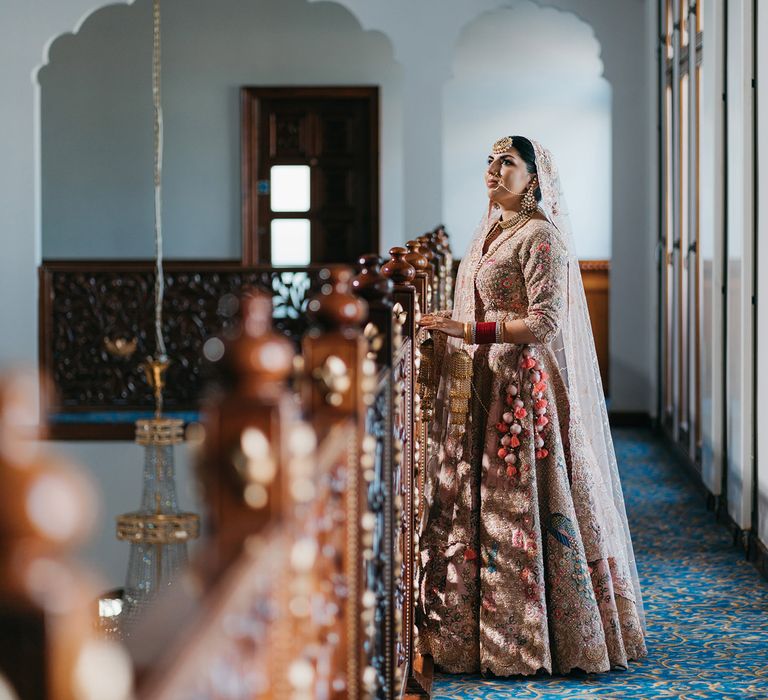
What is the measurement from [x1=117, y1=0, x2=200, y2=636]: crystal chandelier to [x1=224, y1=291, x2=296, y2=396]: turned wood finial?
6277 mm

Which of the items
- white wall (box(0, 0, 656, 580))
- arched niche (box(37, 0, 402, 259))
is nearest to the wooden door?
arched niche (box(37, 0, 402, 259))

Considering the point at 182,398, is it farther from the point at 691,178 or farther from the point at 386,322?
the point at 386,322

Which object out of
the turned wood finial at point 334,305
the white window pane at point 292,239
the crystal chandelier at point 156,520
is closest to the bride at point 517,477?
the turned wood finial at point 334,305

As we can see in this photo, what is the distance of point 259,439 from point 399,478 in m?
1.85

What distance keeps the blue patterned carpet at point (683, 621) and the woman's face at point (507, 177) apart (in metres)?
1.46

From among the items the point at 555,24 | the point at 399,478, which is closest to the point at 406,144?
the point at 555,24

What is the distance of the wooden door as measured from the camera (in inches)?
450

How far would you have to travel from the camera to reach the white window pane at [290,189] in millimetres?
11531

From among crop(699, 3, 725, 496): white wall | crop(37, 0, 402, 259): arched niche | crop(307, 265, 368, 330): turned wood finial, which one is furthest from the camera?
crop(37, 0, 402, 259): arched niche

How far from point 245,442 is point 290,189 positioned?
1075 cm

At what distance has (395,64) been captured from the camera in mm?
11531

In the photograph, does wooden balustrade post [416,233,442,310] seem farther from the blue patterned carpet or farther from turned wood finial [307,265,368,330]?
turned wood finial [307,265,368,330]

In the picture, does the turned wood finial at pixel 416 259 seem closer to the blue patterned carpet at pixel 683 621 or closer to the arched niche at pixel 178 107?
the blue patterned carpet at pixel 683 621

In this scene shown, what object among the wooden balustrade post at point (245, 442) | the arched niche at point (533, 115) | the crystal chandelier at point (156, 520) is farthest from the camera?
the arched niche at point (533, 115)
